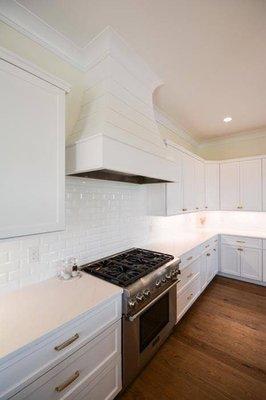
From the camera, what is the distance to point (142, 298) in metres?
1.54

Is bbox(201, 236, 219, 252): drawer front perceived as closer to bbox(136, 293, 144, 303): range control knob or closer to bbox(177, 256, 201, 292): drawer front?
bbox(177, 256, 201, 292): drawer front

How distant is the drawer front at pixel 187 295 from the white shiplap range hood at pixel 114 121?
1.46m

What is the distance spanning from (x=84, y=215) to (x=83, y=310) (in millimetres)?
906

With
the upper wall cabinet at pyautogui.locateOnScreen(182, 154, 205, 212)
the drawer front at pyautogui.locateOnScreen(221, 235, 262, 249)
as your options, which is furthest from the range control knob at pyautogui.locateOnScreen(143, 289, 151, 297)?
the drawer front at pyautogui.locateOnScreen(221, 235, 262, 249)

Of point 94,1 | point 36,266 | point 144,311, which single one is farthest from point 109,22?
point 144,311

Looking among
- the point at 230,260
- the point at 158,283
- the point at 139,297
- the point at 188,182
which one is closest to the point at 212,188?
the point at 188,182

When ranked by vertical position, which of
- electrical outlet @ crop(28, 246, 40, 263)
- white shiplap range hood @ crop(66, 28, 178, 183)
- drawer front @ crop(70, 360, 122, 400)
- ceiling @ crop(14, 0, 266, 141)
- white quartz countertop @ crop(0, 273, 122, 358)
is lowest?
drawer front @ crop(70, 360, 122, 400)

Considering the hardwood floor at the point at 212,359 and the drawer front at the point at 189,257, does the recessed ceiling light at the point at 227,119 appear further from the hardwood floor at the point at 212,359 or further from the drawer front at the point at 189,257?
the hardwood floor at the point at 212,359

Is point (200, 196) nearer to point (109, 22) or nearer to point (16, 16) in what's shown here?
point (109, 22)

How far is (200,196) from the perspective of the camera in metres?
3.55

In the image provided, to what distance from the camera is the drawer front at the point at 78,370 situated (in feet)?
3.17

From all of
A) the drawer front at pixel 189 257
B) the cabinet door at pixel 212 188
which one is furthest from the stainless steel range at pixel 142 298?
the cabinet door at pixel 212 188

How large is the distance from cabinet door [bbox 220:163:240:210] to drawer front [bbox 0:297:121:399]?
10.7 ft

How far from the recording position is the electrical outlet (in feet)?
4.84
